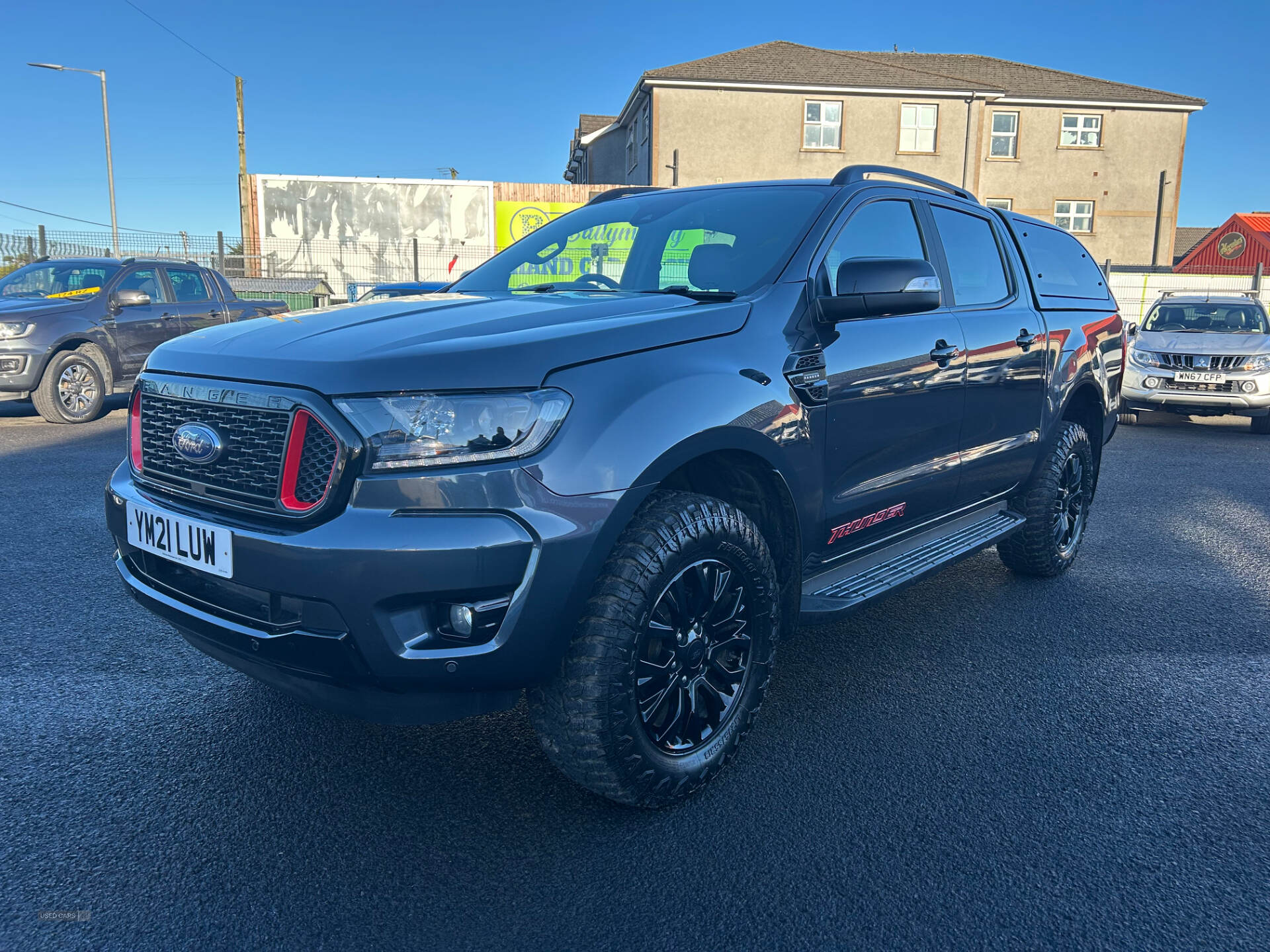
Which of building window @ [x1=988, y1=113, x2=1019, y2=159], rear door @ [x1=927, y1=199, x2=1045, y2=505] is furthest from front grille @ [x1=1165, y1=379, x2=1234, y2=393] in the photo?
building window @ [x1=988, y1=113, x2=1019, y2=159]

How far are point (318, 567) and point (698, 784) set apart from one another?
121 centimetres

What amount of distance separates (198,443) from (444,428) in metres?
0.70

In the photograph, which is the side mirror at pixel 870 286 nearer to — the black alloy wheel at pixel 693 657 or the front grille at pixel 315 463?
the black alloy wheel at pixel 693 657

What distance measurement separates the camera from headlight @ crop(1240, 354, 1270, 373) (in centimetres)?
1039

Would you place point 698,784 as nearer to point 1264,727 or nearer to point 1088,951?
point 1088,951

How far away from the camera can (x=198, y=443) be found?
2338 mm

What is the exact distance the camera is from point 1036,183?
3050 cm

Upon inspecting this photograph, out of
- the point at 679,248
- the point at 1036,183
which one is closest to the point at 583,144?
the point at 1036,183

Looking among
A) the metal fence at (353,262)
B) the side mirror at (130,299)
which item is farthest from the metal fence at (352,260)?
the side mirror at (130,299)

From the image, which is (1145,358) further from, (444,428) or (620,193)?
(444,428)

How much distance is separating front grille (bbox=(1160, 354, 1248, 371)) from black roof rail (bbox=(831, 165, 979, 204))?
A: 8.00 m

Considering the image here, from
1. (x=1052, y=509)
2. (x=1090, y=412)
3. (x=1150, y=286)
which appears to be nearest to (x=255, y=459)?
(x=1052, y=509)

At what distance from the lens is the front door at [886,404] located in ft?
9.91

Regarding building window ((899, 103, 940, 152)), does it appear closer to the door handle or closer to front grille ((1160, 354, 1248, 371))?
front grille ((1160, 354, 1248, 371))
